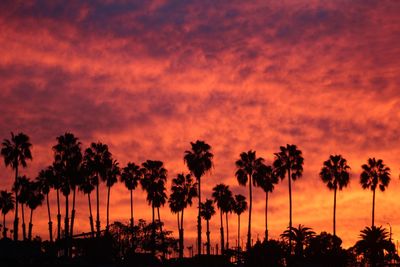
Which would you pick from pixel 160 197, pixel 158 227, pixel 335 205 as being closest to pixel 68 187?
pixel 160 197

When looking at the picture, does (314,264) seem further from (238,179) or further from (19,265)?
(19,265)

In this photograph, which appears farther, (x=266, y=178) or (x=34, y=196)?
(x=34, y=196)

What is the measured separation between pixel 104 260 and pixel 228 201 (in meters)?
52.8

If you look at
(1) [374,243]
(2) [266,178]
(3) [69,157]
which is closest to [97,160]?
(3) [69,157]

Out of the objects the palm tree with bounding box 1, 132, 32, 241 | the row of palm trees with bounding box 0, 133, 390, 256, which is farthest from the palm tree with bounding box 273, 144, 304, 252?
the palm tree with bounding box 1, 132, 32, 241

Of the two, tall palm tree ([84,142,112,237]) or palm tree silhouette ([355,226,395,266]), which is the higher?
tall palm tree ([84,142,112,237])

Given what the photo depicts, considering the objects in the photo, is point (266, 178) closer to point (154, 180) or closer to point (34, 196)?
point (154, 180)

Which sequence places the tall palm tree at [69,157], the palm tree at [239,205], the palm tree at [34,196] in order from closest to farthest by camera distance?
the tall palm tree at [69,157]
the palm tree at [34,196]
the palm tree at [239,205]

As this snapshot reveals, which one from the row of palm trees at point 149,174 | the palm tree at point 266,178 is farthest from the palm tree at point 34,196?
the palm tree at point 266,178

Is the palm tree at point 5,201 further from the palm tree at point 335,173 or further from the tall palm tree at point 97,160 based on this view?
the palm tree at point 335,173

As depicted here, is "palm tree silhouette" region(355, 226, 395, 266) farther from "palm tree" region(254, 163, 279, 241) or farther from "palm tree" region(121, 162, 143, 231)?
"palm tree" region(121, 162, 143, 231)

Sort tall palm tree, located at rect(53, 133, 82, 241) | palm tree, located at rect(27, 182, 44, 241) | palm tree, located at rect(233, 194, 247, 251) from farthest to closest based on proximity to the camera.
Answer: palm tree, located at rect(233, 194, 247, 251) < palm tree, located at rect(27, 182, 44, 241) < tall palm tree, located at rect(53, 133, 82, 241)

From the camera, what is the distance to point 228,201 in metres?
131

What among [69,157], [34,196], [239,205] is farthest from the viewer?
[239,205]
